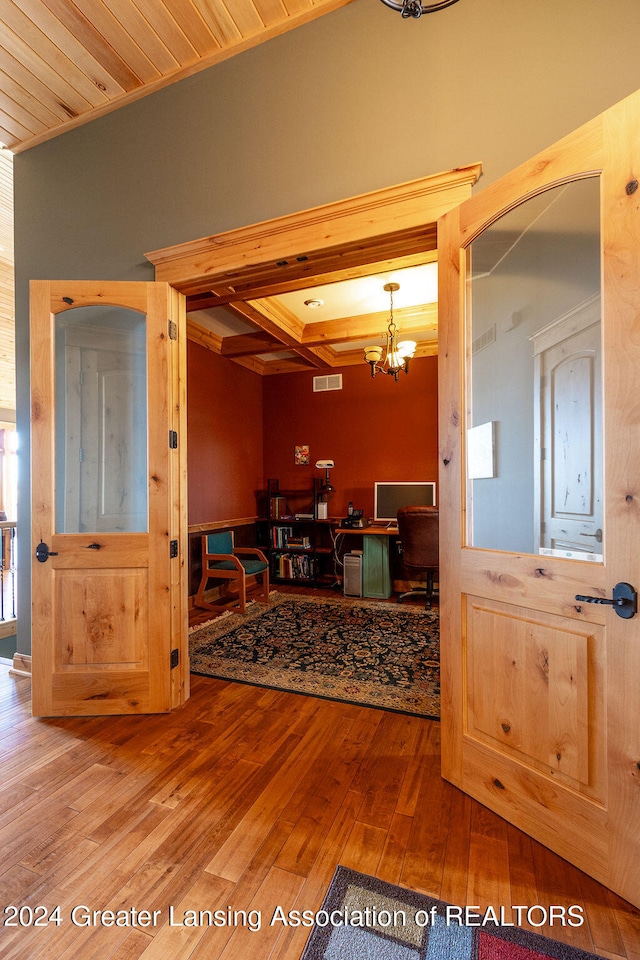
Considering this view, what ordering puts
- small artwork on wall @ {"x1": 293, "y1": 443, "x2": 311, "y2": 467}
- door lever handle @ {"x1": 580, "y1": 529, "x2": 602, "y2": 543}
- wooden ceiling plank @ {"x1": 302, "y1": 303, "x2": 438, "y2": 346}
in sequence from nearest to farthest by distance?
door lever handle @ {"x1": 580, "y1": 529, "x2": 602, "y2": 543} → wooden ceiling plank @ {"x1": 302, "y1": 303, "x2": 438, "y2": 346} → small artwork on wall @ {"x1": 293, "y1": 443, "x2": 311, "y2": 467}

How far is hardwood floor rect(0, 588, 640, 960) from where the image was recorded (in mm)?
1186

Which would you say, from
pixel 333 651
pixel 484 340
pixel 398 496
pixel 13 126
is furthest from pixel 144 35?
pixel 398 496

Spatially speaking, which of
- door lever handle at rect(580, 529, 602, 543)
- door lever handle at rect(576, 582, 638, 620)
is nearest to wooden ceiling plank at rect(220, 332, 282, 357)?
door lever handle at rect(580, 529, 602, 543)

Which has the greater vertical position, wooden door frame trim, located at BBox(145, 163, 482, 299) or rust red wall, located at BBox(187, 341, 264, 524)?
wooden door frame trim, located at BBox(145, 163, 482, 299)

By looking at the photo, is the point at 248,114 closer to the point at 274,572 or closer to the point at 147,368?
the point at 147,368

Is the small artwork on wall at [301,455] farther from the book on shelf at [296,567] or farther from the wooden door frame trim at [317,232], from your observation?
the wooden door frame trim at [317,232]

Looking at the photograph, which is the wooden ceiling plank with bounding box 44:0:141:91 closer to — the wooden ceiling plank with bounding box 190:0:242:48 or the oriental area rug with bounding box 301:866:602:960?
the wooden ceiling plank with bounding box 190:0:242:48

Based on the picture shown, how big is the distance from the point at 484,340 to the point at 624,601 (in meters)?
1.10

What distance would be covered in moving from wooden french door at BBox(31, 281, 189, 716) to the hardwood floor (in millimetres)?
205

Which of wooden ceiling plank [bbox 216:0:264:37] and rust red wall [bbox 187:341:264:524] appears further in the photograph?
rust red wall [bbox 187:341:264:524]

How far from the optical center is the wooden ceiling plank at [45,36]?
207 cm

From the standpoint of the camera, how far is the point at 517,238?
1657mm

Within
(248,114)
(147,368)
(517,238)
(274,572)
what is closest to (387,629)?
(274,572)

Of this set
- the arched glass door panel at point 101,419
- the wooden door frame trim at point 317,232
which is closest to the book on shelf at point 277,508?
the arched glass door panel at point 101,419
